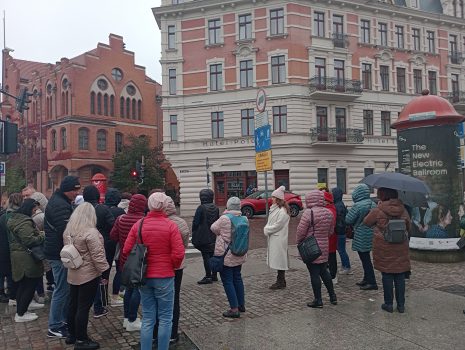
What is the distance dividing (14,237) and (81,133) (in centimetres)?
3667

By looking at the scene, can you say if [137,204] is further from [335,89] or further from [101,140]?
[101,140]

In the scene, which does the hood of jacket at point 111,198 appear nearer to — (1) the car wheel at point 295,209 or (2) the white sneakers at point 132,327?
(2) the white sneakers at point 132,327

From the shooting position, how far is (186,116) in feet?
103

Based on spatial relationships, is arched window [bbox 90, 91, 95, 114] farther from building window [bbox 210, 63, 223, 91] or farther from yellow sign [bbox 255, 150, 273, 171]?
yellow sign [bbox 255, 150, 273, 171]

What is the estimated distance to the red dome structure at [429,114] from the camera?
926 cm

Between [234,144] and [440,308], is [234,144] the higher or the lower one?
the higher one

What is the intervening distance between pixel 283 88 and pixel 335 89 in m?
4.07

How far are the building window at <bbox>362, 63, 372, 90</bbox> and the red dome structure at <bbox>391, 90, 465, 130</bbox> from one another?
80.2 ft

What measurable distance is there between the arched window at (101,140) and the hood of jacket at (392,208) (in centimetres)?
3880

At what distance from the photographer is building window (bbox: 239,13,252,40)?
102 ft

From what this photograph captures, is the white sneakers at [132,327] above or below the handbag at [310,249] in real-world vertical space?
below

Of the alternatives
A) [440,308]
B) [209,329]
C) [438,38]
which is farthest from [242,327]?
[438,38]

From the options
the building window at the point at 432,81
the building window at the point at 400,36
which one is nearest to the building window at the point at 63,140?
the building window at the point at 400,36

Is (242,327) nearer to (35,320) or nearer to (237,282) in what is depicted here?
(237,282)
